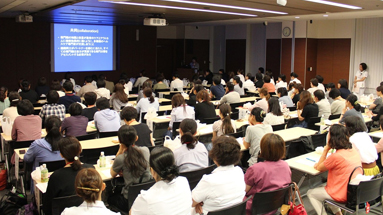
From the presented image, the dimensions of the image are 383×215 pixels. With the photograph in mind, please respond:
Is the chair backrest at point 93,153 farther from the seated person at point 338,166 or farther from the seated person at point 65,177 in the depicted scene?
the seated person at point 338,166

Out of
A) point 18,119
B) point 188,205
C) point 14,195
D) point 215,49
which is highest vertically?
point 215,49

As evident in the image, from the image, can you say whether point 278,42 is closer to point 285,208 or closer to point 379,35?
point 379,35

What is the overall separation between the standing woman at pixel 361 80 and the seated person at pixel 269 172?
11538 millimetres

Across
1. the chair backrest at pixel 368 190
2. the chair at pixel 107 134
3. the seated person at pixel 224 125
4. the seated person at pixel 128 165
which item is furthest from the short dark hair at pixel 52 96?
the chair backrest at pixel 368 190

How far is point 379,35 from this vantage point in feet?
45.9

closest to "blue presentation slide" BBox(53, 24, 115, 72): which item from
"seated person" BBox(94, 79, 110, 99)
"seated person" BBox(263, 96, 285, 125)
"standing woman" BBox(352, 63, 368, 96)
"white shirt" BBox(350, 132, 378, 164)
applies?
"seated person" BBox(94, 79, 110, 99)

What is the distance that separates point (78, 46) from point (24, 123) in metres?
9.85

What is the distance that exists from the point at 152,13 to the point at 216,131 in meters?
6.25

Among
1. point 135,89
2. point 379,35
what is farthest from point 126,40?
point 379,35

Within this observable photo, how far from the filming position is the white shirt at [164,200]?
9.25ft

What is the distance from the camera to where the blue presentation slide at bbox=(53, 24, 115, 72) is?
1463 cm

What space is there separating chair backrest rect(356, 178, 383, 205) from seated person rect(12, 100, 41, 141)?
4.47m

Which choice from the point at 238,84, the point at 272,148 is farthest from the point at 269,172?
the point at 238,84

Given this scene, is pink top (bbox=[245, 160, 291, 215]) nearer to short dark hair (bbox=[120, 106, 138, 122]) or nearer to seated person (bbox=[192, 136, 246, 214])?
seated person (bbox=[192, 136, 246, 214])
